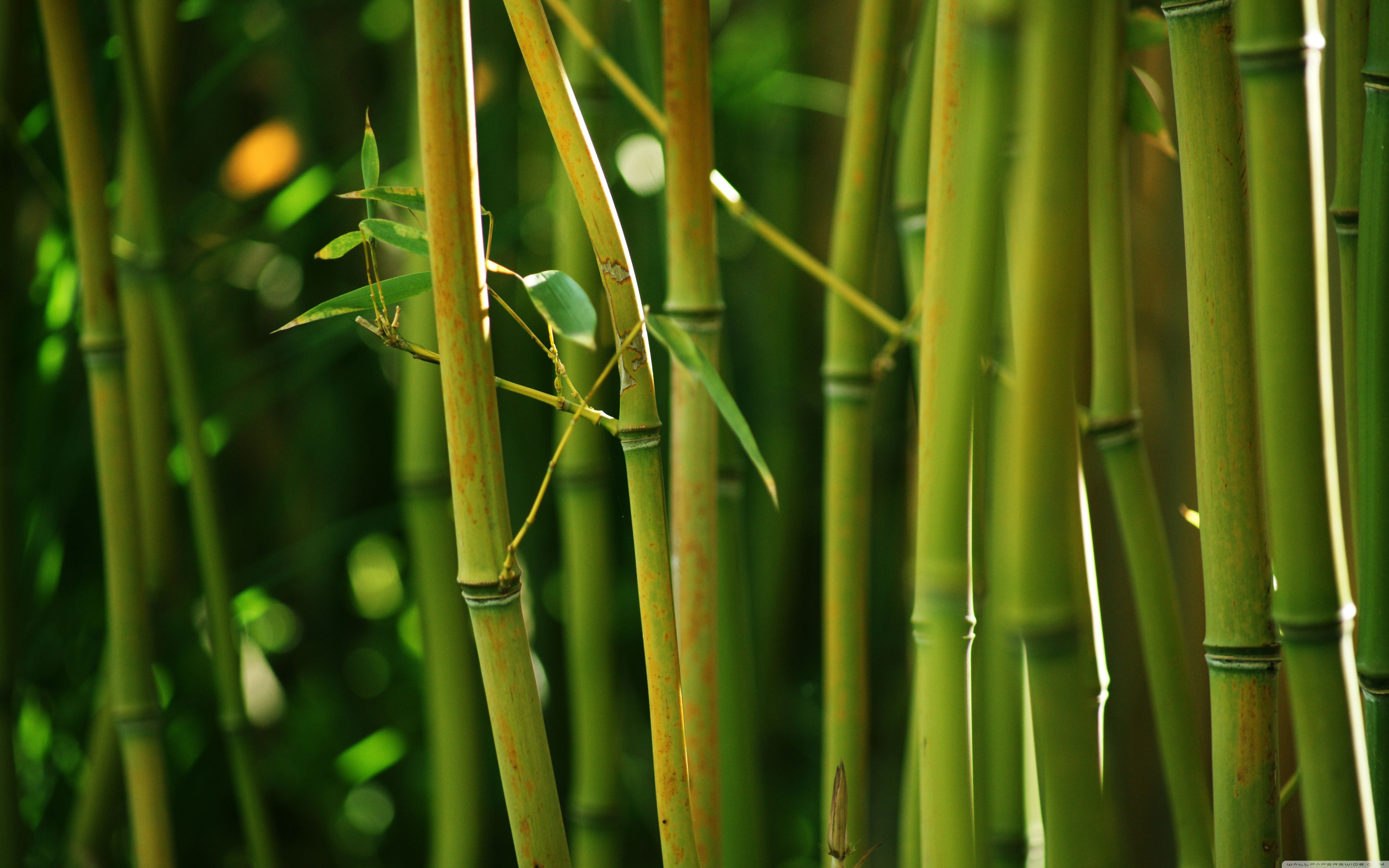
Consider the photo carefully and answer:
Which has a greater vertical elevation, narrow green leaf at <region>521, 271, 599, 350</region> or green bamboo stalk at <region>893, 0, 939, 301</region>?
green bamboo stalk at <region>893, 0, 939, 301</region>

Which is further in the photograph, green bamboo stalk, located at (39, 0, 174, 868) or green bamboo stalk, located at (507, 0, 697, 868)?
green bamboo stalk, located at (39, 0, 174, 868)

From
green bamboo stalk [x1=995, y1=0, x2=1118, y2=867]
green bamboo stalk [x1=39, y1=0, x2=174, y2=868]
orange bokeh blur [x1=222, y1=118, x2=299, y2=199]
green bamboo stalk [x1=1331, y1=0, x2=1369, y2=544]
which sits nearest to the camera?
green bamboo stalk [x1=995, y1=0, x2=1118, y2=867]

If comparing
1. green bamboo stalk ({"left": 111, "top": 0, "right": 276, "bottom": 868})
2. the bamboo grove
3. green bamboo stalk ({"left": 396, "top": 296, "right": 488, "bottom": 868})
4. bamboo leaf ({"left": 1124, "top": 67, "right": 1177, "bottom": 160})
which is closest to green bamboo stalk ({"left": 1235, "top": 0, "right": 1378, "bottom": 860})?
the bamboo grove

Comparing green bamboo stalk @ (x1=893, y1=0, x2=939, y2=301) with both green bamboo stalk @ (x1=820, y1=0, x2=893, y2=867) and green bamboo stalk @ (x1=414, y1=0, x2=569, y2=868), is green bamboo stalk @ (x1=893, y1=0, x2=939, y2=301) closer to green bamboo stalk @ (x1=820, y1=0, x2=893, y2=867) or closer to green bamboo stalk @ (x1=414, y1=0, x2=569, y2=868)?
green bamboo stalk @ (x1=820, y1=0, x2=893, y2=867)

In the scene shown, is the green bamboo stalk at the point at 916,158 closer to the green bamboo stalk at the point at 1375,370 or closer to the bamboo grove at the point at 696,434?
the bamboo grove at the point at 696,434

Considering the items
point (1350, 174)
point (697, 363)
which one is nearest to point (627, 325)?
point (697, 363)

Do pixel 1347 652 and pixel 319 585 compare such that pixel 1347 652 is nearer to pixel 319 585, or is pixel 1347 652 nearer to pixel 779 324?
pixel 779 324

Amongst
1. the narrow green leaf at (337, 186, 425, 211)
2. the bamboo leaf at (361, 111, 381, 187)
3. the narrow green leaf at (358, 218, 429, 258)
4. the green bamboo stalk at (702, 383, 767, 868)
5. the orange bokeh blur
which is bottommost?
the green bamboo stalk at (702, 383, 767, 868)

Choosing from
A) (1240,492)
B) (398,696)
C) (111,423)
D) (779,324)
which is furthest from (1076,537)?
(398,696)

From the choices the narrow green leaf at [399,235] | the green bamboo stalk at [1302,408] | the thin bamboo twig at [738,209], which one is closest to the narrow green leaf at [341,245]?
the narrow green leaf at [399,235]
